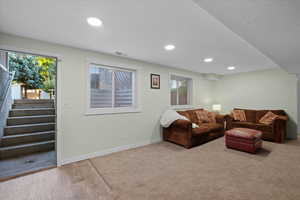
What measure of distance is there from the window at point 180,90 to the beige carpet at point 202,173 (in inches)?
73.2

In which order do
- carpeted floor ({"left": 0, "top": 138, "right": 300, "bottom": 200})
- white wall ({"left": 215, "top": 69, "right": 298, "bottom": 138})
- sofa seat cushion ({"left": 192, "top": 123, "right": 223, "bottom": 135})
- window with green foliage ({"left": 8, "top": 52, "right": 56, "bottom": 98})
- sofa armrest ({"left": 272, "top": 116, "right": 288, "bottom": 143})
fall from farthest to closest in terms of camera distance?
window with green foliage ({"left": 8, "top": 52, "right": 56, "bottom": 98}), white wall ({"left": 215, "top": 69, "right": 298, "bottom": 138}), sofa armrest ({"left": 272, "top": 116, "right": 288, "bottom": 143}), sofa seat cushion ({"left": 192, "top": 123, "right": 223, "bottom": 135}), carpeted floor ({"left": 0, "top": 138, "right": 300, "bottom": 200})

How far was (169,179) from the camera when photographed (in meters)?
1.89

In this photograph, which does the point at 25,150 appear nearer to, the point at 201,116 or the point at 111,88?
the point at 111,88

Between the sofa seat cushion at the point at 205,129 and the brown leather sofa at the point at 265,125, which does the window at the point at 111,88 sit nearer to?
the sofa seat cushion at the point at 205,129

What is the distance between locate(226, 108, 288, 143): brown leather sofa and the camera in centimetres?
344

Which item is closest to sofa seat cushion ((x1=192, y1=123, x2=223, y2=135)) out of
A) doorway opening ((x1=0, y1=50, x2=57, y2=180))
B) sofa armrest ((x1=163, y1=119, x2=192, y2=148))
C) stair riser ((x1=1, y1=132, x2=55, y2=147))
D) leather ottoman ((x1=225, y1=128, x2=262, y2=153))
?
sofa armrest ((x1=163, y1=119, x2=192, y2=148))

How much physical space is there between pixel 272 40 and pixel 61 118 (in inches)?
133

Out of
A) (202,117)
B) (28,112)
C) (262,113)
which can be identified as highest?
(28,112)

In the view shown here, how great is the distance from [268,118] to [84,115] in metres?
5.01

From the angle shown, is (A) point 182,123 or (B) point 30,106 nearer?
(A) point 182,123

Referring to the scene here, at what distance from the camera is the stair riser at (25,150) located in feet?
8.46

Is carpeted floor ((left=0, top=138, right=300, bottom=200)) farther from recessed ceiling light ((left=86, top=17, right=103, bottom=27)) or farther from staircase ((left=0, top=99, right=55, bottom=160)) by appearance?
recessed ceiling light ((left=86, top=17, right=103, bottom=27))

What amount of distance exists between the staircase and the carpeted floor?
3.69 feet

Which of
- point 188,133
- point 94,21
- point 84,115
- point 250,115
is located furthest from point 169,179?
point 250,115
